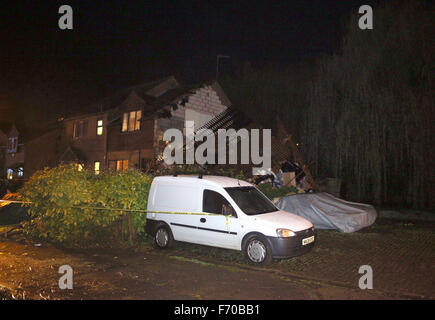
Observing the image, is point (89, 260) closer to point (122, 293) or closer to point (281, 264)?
point (122, 293)

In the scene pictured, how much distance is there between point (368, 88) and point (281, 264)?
40.6 feet

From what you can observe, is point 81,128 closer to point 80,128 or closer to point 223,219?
point 80,128

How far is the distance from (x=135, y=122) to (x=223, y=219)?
1591 cm

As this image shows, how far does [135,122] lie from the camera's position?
22312 millimetres

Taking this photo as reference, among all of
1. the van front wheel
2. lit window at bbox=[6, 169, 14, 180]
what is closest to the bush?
the van front wheel

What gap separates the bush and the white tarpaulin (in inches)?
203

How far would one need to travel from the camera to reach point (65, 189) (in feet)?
31.2

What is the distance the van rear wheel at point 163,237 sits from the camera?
29.0ft

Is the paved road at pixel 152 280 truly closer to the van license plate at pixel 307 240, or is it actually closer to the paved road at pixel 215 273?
the paved road at pixel 215 273

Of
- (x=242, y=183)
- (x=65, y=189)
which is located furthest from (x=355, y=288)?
(x=65, y=189)

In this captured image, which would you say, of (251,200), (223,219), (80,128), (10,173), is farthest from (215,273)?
(10,173)

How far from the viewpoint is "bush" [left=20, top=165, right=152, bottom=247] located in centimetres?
949

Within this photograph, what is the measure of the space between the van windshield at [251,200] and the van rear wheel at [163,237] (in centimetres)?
204

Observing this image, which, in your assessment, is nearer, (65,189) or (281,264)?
(281,264)
